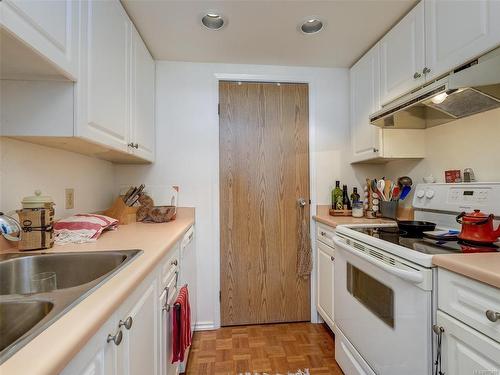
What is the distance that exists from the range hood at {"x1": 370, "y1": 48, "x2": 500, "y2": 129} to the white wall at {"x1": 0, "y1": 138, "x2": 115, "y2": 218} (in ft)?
6.14

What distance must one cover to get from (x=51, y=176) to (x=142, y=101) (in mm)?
773

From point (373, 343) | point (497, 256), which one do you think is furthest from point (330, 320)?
point (497, 256)

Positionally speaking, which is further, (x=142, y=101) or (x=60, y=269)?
(x=142, y=101)

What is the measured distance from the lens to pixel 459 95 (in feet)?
4.23

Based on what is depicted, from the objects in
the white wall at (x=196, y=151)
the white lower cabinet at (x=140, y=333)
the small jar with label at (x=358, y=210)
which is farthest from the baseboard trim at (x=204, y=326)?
the small jar with label at (x=358, y=210)

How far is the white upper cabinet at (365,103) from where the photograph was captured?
75.7 inches

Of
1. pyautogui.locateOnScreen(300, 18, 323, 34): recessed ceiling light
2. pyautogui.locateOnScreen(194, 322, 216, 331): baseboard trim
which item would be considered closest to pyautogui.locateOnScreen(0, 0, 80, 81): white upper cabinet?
pyautogui.locateOnScreen(300, 18, 323, 34): recessed ceiling light

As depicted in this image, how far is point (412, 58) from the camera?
1542 millimetres

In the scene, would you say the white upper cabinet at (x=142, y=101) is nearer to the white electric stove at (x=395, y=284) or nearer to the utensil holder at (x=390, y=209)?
the white electric stove at (x=395, y=284)

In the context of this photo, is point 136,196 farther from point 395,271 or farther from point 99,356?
point 395,271

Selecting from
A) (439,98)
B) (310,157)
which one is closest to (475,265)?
(439,98)

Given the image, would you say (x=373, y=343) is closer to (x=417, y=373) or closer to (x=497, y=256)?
(x=417, y=373)

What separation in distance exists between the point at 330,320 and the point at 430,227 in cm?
98

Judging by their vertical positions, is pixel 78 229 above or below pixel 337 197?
below
